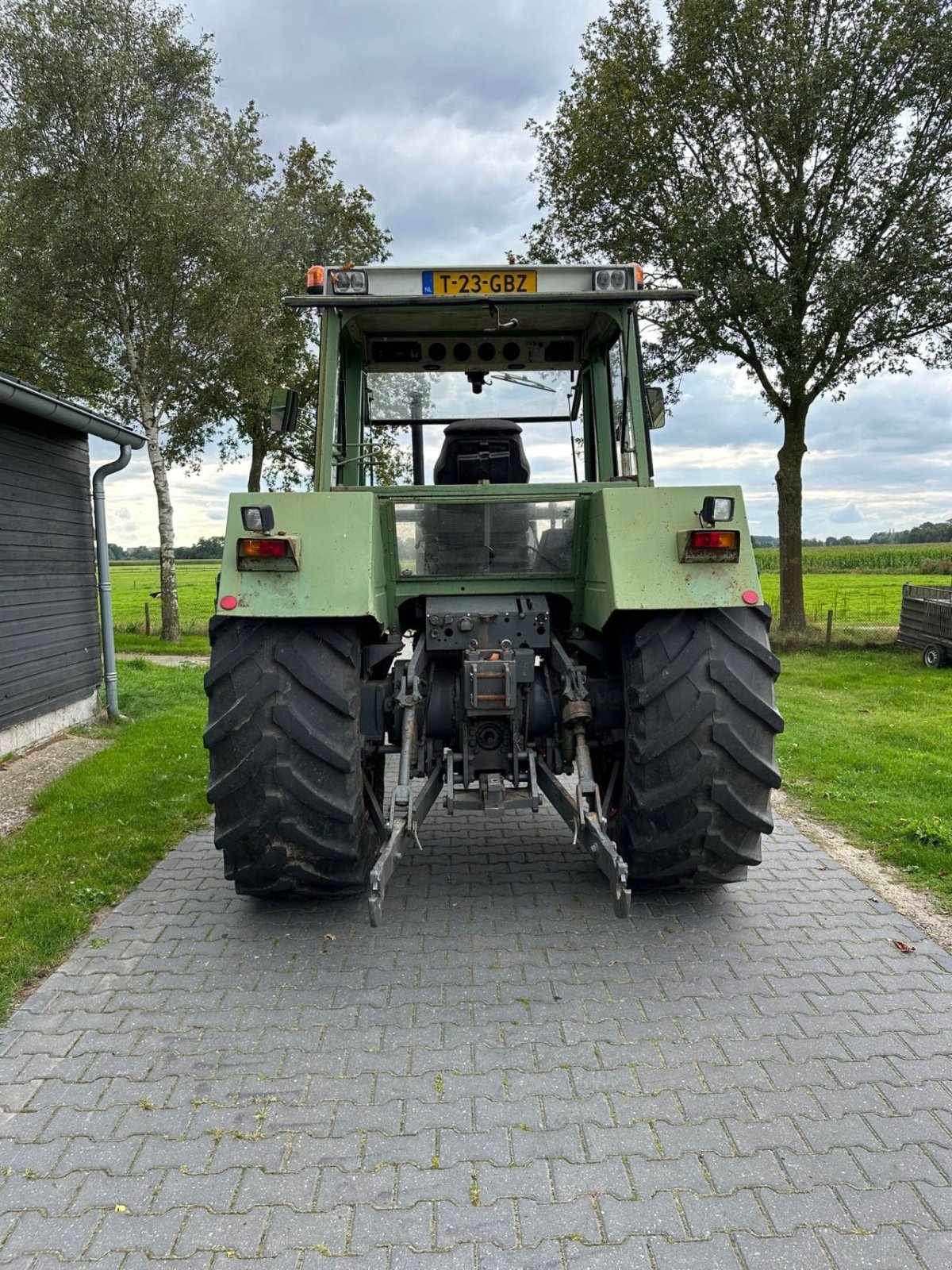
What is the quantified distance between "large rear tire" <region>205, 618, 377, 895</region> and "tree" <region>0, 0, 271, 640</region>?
41.2 ft

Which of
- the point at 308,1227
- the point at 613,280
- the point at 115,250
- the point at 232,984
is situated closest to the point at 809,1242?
the point at 308,1227

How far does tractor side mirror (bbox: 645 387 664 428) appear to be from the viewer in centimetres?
418

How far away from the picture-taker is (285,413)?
14.3 ft

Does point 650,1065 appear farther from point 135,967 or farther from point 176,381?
point 176,381

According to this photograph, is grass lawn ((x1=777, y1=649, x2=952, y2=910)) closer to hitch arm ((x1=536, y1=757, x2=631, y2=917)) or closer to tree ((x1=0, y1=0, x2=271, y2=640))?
hitch arm ((x1=536, y1=757, x2=631, y2=917))

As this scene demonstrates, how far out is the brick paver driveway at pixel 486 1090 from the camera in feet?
6.82

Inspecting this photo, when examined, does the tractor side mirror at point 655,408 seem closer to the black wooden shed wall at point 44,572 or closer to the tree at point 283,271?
the black wooden shed wall at point 44,572

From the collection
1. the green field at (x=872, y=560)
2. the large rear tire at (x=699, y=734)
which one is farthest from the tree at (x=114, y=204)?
the green field at (x=872, y=560)

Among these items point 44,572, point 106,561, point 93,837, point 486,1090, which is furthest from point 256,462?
point 486,1090

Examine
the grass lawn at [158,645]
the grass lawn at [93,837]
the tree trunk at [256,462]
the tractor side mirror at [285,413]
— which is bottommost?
the grass lawn at [93,837]

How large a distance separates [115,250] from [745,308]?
9.89 m

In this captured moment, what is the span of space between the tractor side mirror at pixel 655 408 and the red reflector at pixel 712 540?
1.06m

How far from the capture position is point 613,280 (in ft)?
12.7

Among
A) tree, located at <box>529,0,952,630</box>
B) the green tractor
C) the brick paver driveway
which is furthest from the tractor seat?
tree, located at <box>529,0,952,630</box>
